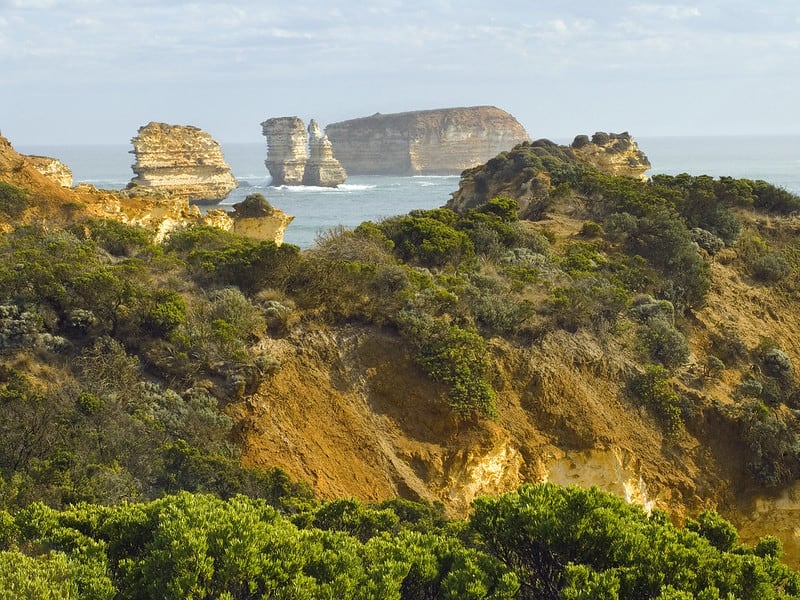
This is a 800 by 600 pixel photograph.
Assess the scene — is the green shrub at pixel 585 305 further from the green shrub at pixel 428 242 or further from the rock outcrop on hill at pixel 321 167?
the rock outcrop on hill at pixel 321 167

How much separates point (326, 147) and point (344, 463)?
106 m

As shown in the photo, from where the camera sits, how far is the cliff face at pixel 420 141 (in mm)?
153875

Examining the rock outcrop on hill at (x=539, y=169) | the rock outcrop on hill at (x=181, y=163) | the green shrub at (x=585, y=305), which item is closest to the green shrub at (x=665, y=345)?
the green shrub at (x=585, y=305)

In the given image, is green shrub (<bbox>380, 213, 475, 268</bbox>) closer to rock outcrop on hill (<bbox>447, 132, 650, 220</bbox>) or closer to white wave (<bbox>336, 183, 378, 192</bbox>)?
rock outcrop on hill (<bbox>447, 132, 650, 220</bbox>)

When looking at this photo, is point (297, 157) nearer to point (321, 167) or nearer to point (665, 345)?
point (321, 167)

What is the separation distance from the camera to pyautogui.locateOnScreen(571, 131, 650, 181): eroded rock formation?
44.9m

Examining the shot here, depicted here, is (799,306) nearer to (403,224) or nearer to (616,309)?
(616,309)

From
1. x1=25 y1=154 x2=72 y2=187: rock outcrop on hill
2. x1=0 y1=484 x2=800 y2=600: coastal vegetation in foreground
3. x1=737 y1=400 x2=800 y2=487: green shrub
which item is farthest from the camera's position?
x1=25 y1=154 x2=72 y2=187: rock outcrop on hill

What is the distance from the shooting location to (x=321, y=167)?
119m

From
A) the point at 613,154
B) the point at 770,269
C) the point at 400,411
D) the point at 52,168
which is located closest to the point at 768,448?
the point at 400,411

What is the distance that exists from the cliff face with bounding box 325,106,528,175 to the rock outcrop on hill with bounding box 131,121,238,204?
70858 mm

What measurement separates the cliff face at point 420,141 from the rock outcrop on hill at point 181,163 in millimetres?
70858

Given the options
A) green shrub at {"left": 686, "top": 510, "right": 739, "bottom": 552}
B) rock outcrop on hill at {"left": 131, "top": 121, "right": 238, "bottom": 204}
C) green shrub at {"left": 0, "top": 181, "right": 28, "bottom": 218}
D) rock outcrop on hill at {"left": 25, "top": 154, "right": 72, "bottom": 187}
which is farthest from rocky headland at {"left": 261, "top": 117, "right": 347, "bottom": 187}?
green shrub at {"left": 686, "top": 510, "right": 739, "bottom": 552}

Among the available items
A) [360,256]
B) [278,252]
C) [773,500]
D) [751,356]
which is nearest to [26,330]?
[278,252]
